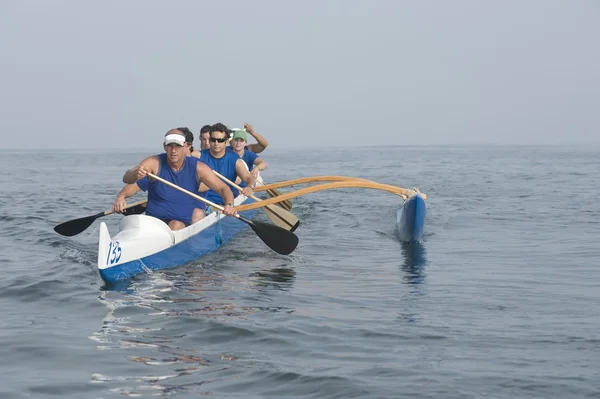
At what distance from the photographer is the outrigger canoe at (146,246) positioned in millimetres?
7930

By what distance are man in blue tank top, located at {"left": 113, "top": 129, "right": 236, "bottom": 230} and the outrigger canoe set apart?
0.28 metres

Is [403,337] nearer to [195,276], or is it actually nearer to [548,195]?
[195,276]

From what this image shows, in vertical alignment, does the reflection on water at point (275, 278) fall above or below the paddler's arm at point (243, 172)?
below

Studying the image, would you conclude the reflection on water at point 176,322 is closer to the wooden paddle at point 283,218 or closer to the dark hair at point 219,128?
the dark hair at point 219,128

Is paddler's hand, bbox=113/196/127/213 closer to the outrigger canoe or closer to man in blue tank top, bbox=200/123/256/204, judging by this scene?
the outrigger canoe

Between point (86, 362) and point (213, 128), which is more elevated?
point (213, 128)

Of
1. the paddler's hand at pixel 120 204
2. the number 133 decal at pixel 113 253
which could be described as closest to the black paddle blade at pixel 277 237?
the paddler's hand at pixel 120 204

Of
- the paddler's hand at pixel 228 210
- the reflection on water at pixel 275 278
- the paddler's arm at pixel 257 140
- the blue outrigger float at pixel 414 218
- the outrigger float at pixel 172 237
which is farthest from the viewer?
the paddler's arm at pixel 257 140

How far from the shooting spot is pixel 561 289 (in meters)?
8.19

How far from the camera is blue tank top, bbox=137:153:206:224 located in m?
9.16

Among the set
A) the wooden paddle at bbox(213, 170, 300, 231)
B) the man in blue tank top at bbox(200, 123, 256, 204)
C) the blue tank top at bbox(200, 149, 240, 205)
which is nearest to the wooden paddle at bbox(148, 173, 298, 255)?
the man in blue tank top at bbox(200, 123, 256, 204)

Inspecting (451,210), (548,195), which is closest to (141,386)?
(451,210)

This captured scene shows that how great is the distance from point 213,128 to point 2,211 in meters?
7.44

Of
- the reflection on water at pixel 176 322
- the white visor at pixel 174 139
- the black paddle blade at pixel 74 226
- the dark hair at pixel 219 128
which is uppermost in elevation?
the dark hair at pixel 219 128
